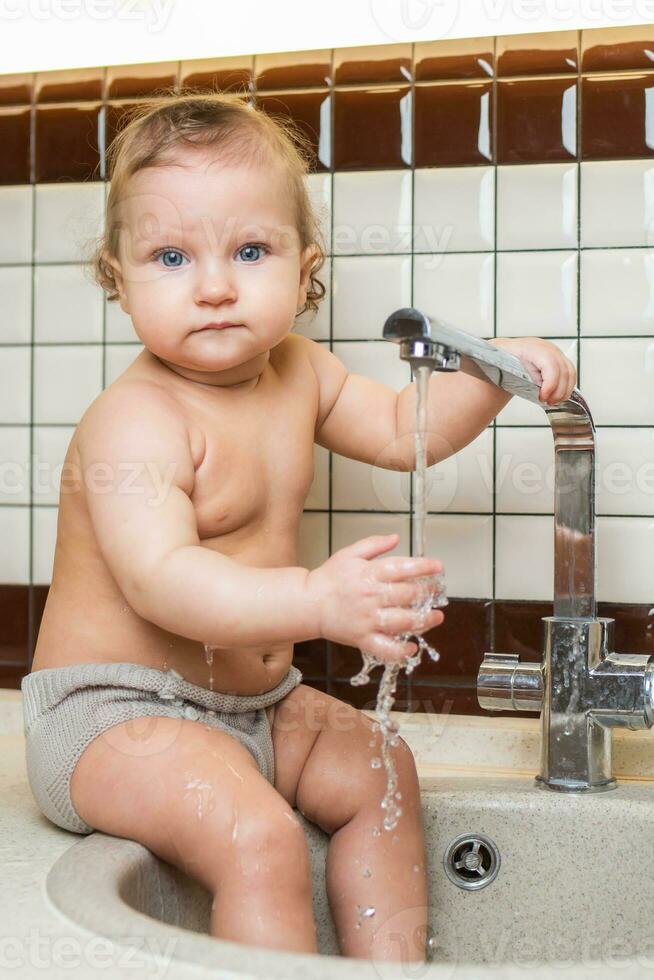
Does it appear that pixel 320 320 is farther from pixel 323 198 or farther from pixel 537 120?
pixel 537 120

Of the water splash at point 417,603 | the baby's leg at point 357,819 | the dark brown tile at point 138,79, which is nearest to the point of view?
the water splash at point 417,603

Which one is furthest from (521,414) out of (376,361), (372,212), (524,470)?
(372,212)

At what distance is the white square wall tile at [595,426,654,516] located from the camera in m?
1.05

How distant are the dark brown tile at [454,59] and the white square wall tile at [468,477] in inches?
14.1

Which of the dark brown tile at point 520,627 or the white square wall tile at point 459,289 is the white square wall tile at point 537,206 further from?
the dark brown tile at point 520,627

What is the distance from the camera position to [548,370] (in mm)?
846

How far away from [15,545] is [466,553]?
1.61ft

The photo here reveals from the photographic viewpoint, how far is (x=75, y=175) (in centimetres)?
117

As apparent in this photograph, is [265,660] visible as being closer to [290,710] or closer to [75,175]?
[290,710]

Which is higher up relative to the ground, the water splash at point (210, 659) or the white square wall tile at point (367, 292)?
the white square wall tile at point (367, 292)

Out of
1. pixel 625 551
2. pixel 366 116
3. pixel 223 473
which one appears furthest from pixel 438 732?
pixel 366 116

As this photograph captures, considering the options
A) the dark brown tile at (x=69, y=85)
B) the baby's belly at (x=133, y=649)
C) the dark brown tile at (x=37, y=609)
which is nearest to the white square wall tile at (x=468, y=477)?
the baby's belly at (x=133, y=649)

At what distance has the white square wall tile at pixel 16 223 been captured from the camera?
46.6 inches

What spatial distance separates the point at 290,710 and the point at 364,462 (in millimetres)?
252
